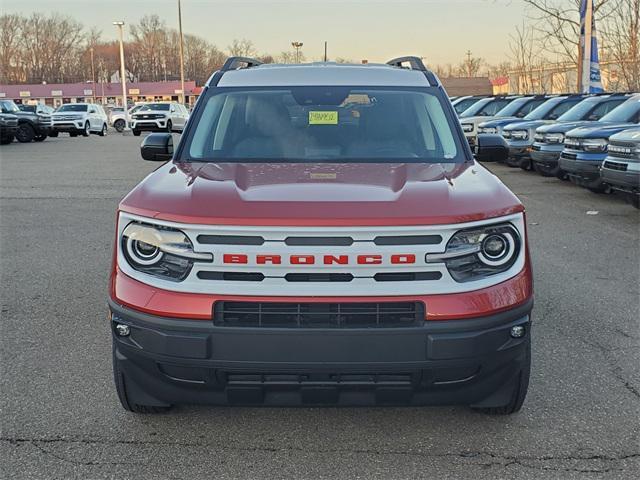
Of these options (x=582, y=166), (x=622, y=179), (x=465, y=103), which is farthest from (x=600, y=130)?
(x=465, y=103)

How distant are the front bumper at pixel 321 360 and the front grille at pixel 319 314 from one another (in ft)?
0.14

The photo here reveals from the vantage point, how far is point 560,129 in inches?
507

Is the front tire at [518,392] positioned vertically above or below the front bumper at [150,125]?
below

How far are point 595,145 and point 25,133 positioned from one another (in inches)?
949

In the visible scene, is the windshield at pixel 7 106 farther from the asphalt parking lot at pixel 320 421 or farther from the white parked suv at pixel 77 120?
the asphalt parking lot at pixel 320 421

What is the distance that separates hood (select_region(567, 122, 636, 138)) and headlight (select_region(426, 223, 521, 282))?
8429mm

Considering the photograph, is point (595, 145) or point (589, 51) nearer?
point (595, 145)

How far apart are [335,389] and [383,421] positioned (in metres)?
0.71

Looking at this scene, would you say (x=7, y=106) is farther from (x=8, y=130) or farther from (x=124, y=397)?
(x=124, y=397)

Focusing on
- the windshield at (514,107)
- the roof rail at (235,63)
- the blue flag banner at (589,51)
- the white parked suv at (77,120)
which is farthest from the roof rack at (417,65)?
the white parked suv at (77,120)

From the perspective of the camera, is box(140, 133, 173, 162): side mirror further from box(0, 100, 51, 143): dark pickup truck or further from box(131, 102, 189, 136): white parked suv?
box(131, 102, 189, 136): white parked suv

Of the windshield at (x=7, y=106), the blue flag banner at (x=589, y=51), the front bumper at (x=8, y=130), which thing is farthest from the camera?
the windshield at (x=7, y=106)

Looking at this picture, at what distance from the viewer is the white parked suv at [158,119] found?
35875 millimetres

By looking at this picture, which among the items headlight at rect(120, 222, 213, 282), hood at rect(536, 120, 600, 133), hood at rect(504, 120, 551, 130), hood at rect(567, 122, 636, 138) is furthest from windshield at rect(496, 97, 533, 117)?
headlight at rect(120, 222, 213, 282)
